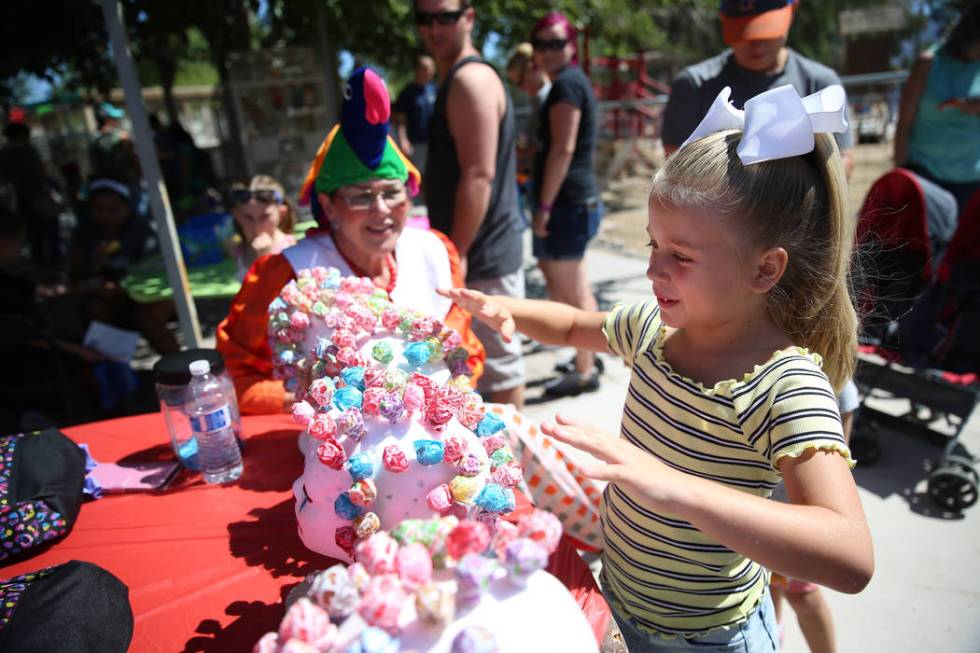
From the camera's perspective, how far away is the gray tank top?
8.64 feet

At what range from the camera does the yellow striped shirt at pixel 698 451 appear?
1023mm

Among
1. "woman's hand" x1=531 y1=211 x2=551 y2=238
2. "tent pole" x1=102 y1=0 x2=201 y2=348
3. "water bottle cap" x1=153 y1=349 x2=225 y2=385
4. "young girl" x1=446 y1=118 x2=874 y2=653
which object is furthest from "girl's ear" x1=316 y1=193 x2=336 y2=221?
"woman's hand" x1=531 y1=211 x2=551 y2=238

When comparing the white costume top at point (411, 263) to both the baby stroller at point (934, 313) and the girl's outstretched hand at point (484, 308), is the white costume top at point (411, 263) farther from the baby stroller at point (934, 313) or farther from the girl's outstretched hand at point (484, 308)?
the baby stroller at point (934, 313)

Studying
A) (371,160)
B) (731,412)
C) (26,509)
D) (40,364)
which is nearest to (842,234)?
(731,412)

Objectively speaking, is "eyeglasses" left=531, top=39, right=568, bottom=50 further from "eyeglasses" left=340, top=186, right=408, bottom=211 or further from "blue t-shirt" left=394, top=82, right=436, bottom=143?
"blue t-shirt" left=394, top=82, right=436, bottom=143

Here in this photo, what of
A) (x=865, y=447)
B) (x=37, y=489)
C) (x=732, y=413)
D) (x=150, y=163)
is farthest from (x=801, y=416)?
(x=150, y=163)

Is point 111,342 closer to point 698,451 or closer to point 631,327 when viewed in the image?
point 631,327

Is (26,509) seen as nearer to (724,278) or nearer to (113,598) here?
(113,598)

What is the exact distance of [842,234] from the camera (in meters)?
1.12

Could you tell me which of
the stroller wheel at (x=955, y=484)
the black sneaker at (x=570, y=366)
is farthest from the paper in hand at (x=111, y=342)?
the stroller wheel at (x=955, y=484)

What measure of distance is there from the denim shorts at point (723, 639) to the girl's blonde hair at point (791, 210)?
0.60m

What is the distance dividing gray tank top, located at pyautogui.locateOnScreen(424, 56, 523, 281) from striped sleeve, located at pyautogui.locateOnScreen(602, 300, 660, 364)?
132 cm

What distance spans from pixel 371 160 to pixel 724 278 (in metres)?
1.14

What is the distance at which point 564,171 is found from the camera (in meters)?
3.62
